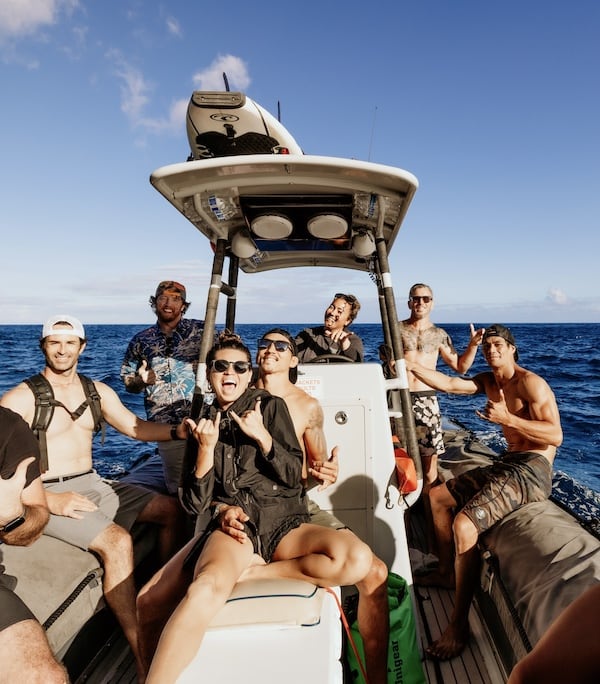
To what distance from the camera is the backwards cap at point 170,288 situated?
4.31 metres

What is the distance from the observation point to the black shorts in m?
1.95

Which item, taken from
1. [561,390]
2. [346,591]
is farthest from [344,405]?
[561,390]

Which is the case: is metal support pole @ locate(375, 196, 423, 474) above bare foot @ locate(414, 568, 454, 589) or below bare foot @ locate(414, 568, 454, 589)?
above

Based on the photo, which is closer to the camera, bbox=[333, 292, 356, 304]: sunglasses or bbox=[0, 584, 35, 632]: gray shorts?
bbox=[0, 584, 35, 632]: gray shorts

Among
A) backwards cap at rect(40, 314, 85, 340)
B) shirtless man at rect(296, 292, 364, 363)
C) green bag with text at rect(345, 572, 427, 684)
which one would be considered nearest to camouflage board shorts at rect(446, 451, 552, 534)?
green bag with text at rect(345, 572, 427, 684)

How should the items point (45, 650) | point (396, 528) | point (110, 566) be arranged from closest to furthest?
point (45, 650) → point (110, 566) → point (396, 528)

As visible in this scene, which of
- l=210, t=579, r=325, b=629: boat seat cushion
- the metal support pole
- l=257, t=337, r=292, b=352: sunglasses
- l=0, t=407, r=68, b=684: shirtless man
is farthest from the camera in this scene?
the metal support pole

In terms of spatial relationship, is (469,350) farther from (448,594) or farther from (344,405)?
(448,594)

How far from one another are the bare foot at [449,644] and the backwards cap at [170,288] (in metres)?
3.58

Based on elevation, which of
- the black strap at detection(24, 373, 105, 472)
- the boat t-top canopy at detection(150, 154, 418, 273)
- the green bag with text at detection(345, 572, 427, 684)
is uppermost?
the boat t-top canopy at detection(150, 154, 418, 273)

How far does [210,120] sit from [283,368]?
1.76 metres

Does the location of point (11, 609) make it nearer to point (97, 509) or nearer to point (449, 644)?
point (97, 509)

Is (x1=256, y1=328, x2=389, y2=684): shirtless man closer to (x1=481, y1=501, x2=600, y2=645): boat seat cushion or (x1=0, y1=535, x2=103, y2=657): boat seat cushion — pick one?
(x1=481, y1=501, x2=600, y2=645): boat seat cushion

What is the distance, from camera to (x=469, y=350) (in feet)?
15.1
